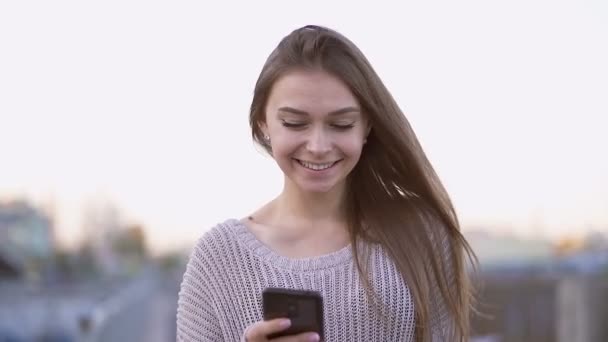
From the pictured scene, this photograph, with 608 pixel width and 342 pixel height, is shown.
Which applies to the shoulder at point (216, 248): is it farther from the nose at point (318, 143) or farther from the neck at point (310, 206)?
the nose at point (318, 143)

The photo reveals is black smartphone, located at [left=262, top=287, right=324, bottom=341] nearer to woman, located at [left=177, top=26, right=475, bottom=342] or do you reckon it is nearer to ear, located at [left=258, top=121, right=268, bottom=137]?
woman, located at [left=177, top=26, right=475, bottom=342]

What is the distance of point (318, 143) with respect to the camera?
2.33 meters

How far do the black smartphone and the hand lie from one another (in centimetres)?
1

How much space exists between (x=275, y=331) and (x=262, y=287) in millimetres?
389

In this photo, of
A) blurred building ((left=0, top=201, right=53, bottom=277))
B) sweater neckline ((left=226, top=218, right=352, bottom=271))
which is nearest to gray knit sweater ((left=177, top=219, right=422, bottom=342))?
sweater neckline ((left=226, top=218, right=352, bottom=271))

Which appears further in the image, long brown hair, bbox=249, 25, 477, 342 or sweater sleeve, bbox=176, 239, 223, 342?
sweater sleeve, bbox=176, 239, 223, 342

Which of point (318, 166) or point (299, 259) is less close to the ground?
point (318, 166)

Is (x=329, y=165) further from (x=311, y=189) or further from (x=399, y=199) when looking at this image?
(x=399, y=199)

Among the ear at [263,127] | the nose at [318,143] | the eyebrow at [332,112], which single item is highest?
the eyebrow at [332,112]

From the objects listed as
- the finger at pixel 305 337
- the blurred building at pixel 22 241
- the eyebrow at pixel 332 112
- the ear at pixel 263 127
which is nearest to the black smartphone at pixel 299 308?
the finger at pixel 305 337

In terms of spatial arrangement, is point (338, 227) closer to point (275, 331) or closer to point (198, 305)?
point (198, 305)

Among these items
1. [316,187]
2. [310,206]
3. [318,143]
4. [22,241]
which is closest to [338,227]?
[310,206]

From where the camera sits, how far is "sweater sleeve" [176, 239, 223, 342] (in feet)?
8.46

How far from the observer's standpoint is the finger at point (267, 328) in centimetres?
213
